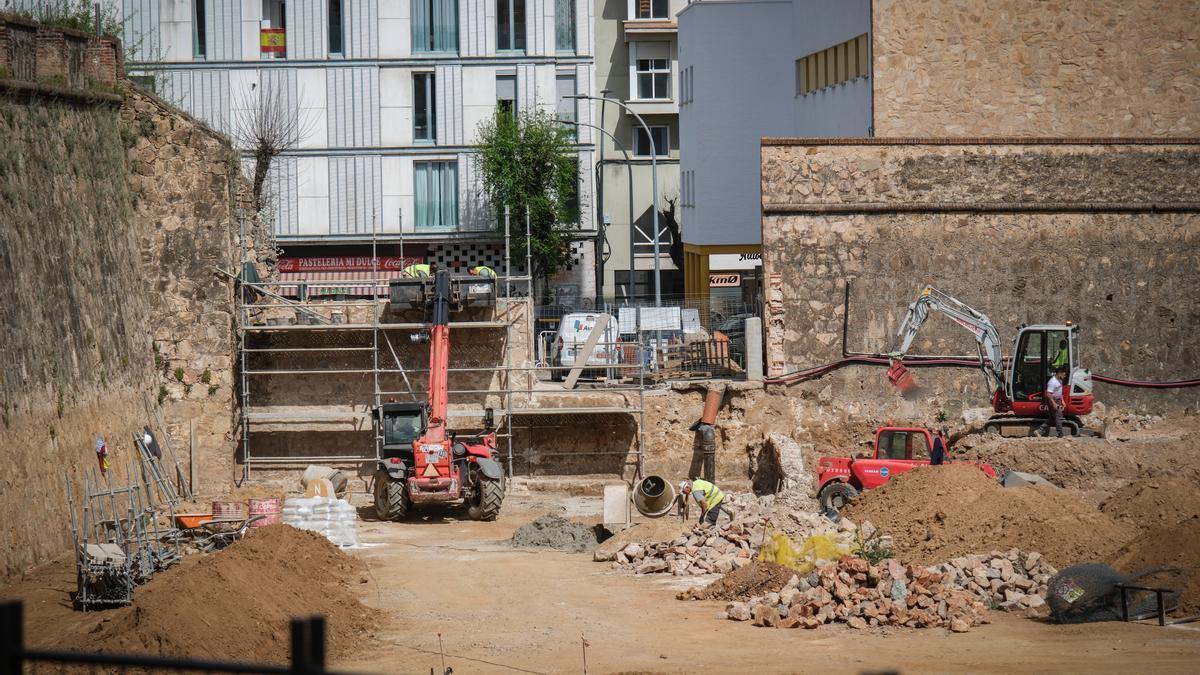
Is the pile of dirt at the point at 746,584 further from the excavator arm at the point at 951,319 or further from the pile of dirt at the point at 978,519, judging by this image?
the excavator arm at the point at 951,319

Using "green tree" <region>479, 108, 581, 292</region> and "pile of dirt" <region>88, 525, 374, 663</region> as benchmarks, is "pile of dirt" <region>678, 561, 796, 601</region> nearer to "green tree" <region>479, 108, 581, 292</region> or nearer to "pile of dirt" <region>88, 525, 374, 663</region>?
"pile of dirt" <region>88, 525, 374, 663</region>

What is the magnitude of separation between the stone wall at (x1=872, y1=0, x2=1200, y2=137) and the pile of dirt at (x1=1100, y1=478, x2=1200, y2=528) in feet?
38.7

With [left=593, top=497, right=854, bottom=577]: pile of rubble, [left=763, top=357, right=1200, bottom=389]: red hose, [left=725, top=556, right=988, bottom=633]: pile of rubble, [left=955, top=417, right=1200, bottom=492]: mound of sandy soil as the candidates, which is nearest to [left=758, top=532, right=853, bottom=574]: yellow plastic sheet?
[left=593, top=497, right=854, bottom=577]: pile of rubble

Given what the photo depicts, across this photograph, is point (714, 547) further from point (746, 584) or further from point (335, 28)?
point (335, 28)

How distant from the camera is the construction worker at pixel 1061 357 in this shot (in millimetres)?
25922

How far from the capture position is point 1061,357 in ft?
85.1

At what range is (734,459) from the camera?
2755cm

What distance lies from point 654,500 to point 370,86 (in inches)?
937

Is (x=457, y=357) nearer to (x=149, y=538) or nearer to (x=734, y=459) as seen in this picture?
(x=734, y=459)

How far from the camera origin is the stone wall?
99.8 feet

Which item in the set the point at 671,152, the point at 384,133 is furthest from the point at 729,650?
the point at 671,152

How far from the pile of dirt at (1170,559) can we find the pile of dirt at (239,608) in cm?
907

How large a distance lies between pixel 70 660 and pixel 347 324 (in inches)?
861

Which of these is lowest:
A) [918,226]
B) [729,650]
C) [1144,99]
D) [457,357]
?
[729,650]
